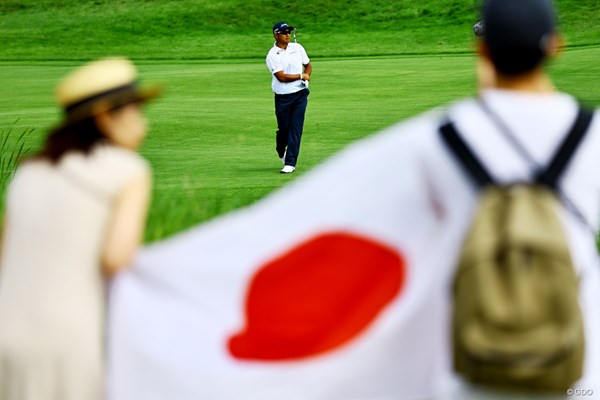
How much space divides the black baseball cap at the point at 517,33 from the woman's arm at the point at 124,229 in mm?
945

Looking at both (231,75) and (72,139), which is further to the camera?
(231,75)

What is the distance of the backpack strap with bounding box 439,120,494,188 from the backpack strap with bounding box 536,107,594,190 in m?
0.12

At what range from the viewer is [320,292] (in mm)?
3422

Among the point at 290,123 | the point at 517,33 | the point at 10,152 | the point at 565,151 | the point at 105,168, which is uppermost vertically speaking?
the point at 517,33

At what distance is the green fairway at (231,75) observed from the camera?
1406 centimetres

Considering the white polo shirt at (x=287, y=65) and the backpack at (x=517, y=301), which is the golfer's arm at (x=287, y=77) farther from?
the backpack at (x=517, y=301)

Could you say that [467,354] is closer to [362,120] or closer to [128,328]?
[128,328]

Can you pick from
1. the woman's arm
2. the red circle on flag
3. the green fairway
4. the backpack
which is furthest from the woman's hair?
the green fairway

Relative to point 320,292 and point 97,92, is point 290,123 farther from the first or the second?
point 320,292

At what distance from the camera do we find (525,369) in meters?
2.89

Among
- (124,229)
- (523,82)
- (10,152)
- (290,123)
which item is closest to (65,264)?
(124,229)

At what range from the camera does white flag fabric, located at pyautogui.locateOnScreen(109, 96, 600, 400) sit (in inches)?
126

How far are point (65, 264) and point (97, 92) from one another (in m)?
0.46

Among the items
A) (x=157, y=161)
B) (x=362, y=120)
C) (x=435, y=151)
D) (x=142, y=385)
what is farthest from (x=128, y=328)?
(x=362, y=120)
